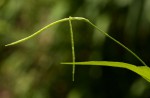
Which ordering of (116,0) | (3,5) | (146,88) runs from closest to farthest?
(146,88) < (116,0) < (3,5)

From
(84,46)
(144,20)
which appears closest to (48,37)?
(84,46)

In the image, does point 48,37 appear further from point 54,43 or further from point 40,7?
point 40,7

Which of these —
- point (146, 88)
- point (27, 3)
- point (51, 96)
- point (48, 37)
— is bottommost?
point (51, 96)

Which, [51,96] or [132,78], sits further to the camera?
[51,96]

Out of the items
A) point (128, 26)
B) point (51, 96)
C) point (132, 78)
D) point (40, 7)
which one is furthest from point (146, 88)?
point (40, 7)

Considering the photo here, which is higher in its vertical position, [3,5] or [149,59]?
[3,5]

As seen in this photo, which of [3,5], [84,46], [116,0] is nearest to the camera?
[116,0]

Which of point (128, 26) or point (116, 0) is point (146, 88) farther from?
point (116, 0)
